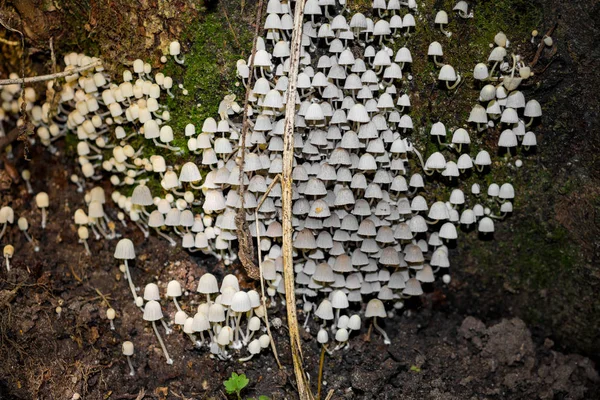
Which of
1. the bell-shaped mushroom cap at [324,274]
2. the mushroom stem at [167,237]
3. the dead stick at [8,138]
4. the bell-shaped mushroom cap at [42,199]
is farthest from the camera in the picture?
the dead stick at [8,138]

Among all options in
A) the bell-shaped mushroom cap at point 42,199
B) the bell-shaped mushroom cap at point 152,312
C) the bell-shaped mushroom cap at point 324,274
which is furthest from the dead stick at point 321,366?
the bell-shaped mushroom cap at point 42,199

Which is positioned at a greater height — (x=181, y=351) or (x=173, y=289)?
(x=173, y=289)

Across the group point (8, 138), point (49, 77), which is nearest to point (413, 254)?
point (49, 77)

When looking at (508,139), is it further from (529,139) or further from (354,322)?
(354,322)

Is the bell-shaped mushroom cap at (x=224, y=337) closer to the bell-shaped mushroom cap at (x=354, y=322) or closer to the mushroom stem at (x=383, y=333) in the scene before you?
the bell-shaped mushroom cap at (x=354, y=322)

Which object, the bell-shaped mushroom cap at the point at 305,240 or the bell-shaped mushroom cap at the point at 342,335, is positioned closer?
the bell-shaped mushroom cap at the point at 305,240

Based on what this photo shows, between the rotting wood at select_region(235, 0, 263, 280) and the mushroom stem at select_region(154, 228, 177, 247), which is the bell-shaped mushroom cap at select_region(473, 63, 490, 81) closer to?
the rotting wood at select_region(235, 0, 263, 280)
